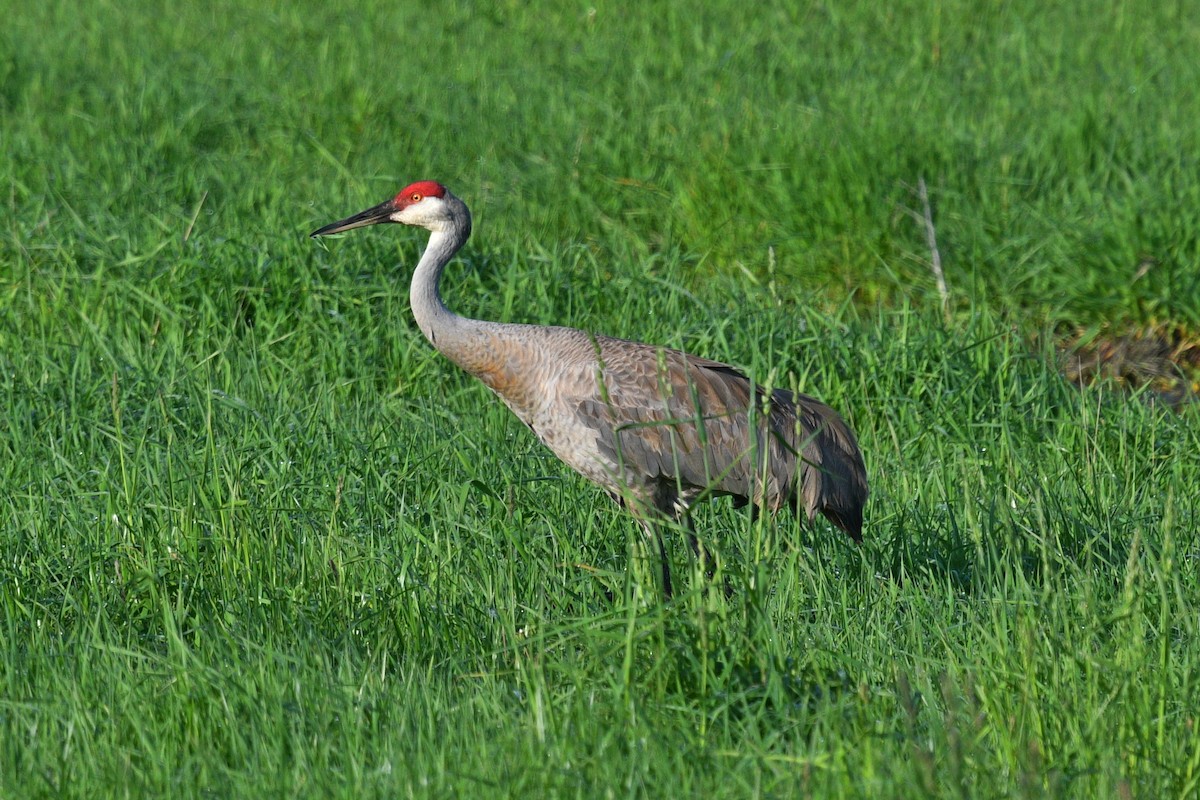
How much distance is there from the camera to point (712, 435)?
4.77m

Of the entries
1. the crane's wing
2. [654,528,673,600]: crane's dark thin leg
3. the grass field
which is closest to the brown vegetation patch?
the grass field

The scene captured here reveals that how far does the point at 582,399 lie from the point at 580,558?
21.3 inches

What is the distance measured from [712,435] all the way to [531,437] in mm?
869

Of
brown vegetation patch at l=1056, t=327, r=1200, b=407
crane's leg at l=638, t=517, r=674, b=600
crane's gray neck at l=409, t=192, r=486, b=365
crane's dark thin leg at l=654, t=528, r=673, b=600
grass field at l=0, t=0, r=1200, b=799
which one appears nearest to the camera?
grass field at l=0, t=0, r=1200, b=799

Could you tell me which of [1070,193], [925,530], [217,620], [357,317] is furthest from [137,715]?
[1070,193]

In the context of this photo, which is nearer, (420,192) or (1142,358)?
(420,192)

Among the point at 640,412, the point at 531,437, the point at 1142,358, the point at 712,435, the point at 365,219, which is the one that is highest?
the point at 365,219

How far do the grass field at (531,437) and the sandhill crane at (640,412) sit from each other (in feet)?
0.55

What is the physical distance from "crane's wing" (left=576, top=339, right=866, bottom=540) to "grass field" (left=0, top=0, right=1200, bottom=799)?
0.52ft

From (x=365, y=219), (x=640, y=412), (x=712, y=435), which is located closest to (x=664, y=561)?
(x=640, y=412)

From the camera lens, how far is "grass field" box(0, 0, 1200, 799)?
9.82 feet

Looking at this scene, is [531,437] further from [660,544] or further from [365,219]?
[660,544]

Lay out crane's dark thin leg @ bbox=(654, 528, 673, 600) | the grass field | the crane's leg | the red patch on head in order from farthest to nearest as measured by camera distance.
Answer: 1. the red patch on head
2. crane's dark thin leg @ bbox=(654, 528, 673, 600)
3. the crane's leg
4. the grass field

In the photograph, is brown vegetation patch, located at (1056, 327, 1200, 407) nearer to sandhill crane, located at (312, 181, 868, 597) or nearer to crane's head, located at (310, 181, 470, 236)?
sandhill crane, located at (312, 181, 868, 597)
